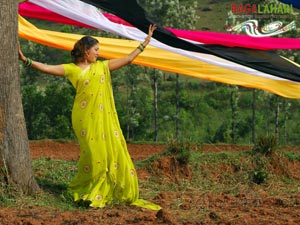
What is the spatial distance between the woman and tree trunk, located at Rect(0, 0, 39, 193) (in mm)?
169

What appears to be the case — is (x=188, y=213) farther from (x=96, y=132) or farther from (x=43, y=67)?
(x=43, y=67)

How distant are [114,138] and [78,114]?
0.43m

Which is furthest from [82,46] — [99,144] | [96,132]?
[99,144]

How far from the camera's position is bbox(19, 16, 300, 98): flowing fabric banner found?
8.95 metres

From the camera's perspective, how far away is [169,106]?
30969 mm

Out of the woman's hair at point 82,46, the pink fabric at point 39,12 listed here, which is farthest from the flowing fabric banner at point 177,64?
the woman's hair at point 82,46

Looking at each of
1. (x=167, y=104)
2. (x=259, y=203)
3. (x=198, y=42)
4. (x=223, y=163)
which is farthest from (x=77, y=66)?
(x=167, y=104)

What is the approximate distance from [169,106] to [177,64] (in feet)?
71.1

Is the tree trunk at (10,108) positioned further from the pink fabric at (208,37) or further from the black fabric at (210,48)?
the pink fabric at (208,37)

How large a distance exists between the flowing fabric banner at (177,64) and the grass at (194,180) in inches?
42.6

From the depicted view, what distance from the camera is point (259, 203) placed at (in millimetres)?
6441

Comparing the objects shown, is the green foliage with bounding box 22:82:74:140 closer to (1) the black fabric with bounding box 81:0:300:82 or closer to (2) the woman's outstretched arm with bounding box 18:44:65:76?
(1) the black fabric with bounding box 81:0:300:82

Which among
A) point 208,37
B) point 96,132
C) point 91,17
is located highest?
point 91,17

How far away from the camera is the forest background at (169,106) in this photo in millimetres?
24312
